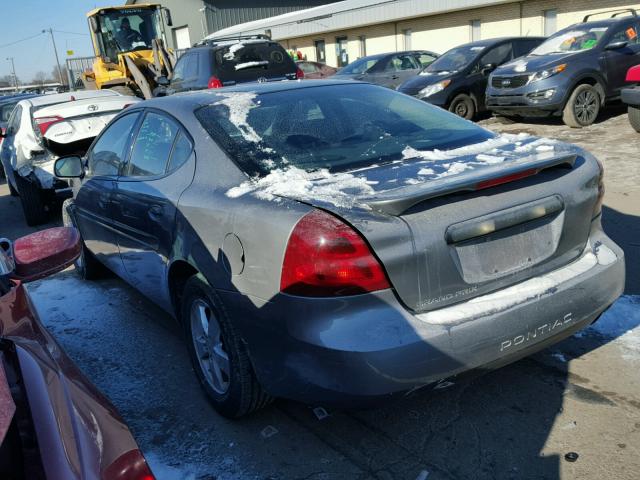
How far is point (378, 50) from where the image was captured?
2688 centimetres

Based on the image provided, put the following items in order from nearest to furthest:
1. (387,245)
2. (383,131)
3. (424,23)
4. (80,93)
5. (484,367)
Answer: (387,245) < (484,367) < (383,131) < (80,93) < (424,23)

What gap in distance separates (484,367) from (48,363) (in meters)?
1.65

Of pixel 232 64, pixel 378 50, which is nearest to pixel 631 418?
pixel 232 64

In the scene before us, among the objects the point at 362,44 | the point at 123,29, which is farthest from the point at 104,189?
the point at 362,44

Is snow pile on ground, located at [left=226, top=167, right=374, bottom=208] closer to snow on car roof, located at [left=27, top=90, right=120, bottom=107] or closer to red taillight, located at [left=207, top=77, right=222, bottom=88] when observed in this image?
snow on car roof, located at [left=27, top=90, right=120, bottom=107]

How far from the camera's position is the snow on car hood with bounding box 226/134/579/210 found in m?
2.53

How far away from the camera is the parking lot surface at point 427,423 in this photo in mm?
2621

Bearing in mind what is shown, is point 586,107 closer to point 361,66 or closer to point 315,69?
point 361,66

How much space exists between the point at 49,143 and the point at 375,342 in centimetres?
685

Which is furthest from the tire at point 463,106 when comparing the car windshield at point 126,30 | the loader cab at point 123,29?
the car windshield at point 126,30

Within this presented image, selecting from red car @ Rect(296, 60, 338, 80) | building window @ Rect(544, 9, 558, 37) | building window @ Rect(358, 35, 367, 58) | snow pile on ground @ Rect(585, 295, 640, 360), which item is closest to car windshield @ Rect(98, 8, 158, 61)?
red car @ Rect(296, 60, 338, 80)

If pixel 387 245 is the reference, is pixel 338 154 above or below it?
above

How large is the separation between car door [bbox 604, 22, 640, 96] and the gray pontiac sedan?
26.4 ft

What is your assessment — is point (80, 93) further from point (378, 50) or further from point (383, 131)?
point (378, 50)
